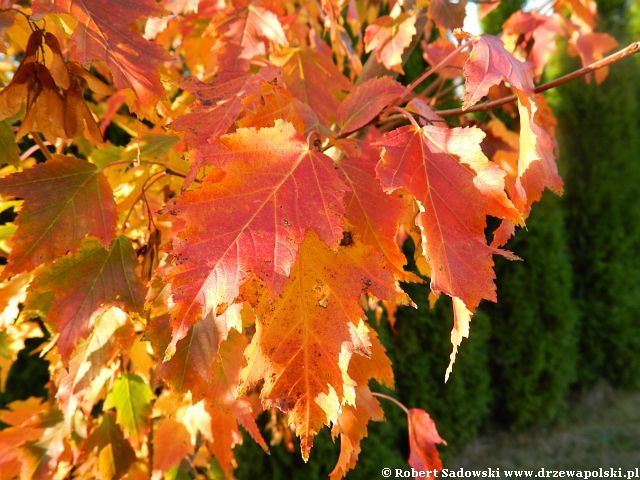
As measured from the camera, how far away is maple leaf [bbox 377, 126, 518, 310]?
0.56 meters

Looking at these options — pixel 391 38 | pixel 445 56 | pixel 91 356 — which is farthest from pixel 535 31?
pixel 91 356

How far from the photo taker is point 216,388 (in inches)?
32.5

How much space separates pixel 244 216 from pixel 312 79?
56 cm

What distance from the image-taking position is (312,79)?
3.41ft

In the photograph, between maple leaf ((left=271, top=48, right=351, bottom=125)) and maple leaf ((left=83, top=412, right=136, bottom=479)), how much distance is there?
719 millimetres

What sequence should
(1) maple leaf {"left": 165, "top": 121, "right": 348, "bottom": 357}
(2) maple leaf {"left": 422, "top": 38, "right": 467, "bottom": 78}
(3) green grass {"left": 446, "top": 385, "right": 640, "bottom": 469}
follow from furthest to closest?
(3) green grass {"left": 446, "top": 385, "right": 640, "bottom": 469}
(2) maple leaf {"left": 422, "top": 38, "right": 467, "bottom": 78}
(1) maple leaf {"left": 165, "top": 121, "right": 348, "bottom": 357}

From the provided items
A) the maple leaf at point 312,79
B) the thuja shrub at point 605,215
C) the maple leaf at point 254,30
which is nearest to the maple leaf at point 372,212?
the maple leaf at point 312,79

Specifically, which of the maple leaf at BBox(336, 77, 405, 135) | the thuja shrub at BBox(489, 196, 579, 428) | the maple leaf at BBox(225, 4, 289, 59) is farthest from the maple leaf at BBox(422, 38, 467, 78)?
the thuja shrub at BBox(489, 196, 579, 428)

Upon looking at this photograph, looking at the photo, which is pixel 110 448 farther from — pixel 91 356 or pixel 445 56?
pixel 445 56

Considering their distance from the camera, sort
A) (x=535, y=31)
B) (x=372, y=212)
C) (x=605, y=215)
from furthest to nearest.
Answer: (x=605, y=215) → (x=535, y=31) → (x=372, y=212)

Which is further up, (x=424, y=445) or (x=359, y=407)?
(x=359, y=407)

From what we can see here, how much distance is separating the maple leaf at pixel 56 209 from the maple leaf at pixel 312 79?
391 mm

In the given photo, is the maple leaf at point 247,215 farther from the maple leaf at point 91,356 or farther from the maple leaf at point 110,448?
the maple leaf at point 110,448

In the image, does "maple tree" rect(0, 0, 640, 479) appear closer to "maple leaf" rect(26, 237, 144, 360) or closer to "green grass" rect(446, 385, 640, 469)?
"maple leaf" rect(26, 237, 144, 360)
